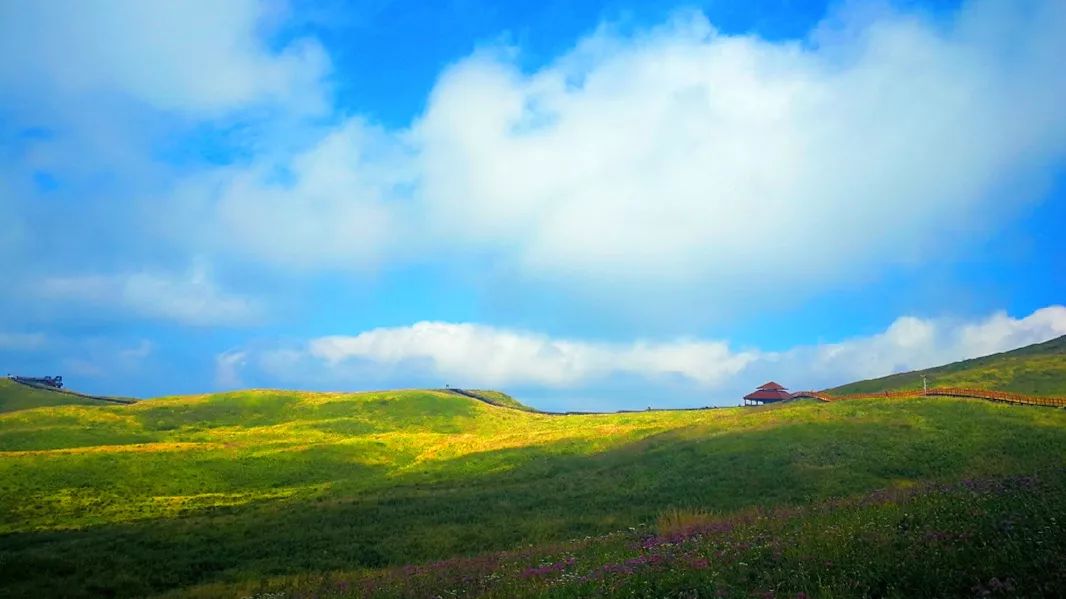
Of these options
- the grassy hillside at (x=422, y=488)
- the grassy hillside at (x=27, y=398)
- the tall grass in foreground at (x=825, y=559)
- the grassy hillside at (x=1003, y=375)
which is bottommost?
the grassy hillside at (x=422, y=488)

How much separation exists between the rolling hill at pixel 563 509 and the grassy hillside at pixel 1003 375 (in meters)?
7.07

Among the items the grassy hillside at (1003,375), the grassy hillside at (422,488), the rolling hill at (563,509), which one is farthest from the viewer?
the grassy hillside at (1003,375)

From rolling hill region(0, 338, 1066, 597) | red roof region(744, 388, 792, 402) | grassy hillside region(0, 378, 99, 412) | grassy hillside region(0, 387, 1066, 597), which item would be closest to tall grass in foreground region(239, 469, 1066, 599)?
rolling hill region(0, 338, 1066, 597)

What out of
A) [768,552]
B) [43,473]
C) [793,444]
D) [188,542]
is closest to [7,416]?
[43,473]

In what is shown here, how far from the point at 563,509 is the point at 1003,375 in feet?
226

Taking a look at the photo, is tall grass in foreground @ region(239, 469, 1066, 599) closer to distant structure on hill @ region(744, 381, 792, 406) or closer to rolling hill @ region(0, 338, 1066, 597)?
rolling hill @ region(0, 338, 1066, 597)

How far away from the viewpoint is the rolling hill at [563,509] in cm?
1248

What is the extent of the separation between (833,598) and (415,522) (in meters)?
32.2

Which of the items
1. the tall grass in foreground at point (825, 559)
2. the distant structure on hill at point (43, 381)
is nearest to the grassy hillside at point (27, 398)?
the distant structure on hill at point (43, 381)

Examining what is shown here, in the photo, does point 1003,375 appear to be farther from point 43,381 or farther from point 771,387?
point 43,381

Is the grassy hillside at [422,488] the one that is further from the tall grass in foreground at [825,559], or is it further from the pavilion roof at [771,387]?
the pavilion roof at [771,387]

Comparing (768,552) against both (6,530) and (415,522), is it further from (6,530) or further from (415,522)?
(6,530)

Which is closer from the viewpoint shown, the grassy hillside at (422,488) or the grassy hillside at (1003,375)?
the grassy hillside at (422,488)

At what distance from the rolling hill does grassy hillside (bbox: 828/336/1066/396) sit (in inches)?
278
